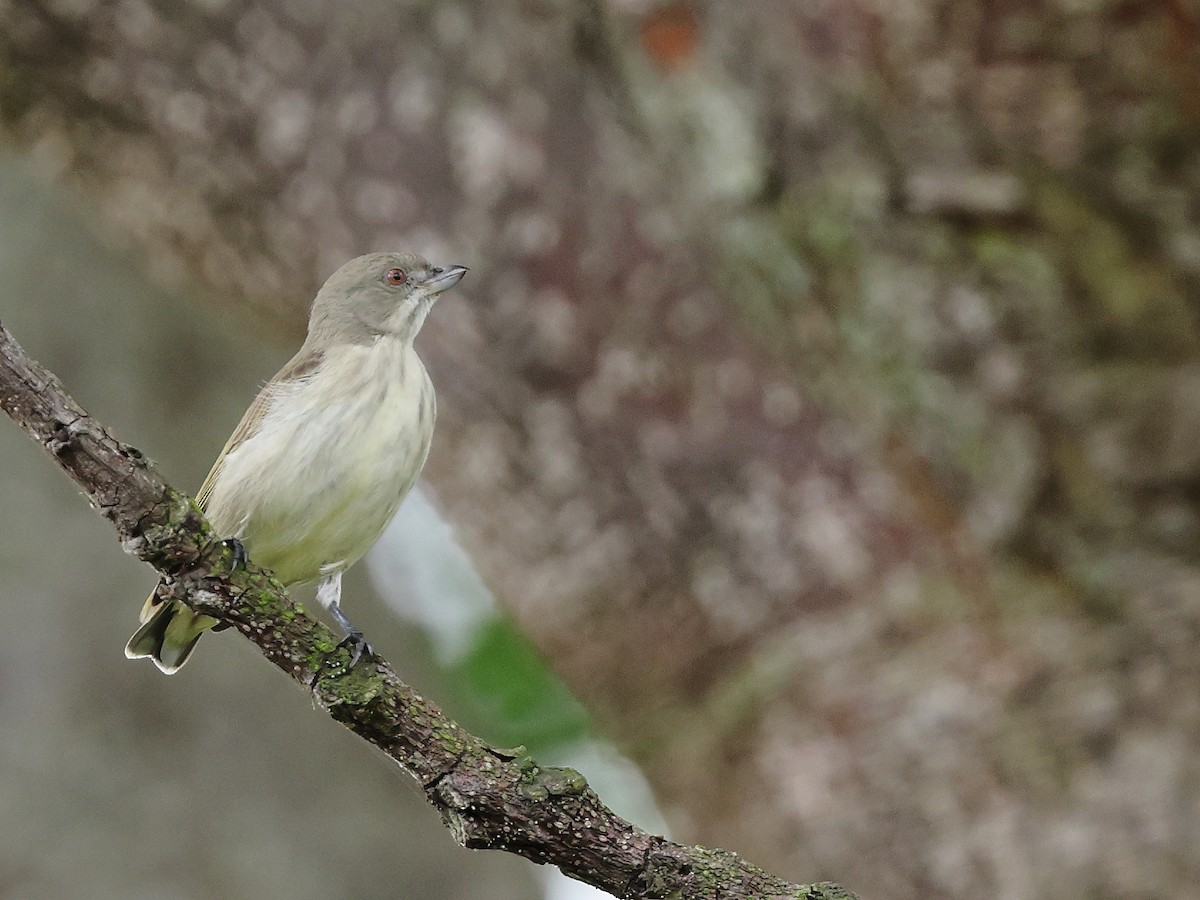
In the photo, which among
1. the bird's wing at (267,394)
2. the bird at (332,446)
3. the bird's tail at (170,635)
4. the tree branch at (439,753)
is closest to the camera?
the tree branch at (439,753)

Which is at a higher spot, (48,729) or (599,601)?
(599,601)

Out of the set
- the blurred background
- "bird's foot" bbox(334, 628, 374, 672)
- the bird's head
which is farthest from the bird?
the blurred background

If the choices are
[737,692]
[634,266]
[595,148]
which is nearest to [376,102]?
[595,148]

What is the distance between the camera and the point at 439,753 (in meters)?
2.11

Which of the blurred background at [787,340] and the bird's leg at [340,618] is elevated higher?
the blurred background at [787,340]

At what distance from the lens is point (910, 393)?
13.4ft

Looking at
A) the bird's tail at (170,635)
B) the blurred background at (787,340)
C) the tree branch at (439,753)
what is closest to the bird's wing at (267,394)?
the bird's tail at (170,635)

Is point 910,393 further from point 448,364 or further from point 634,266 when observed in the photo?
point 448,364

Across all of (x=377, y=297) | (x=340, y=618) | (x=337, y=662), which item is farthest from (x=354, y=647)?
(x=377, y=297)

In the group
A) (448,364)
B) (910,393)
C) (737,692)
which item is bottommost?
(737,692)

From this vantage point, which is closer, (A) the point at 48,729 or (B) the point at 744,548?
(B) the point at 744,548

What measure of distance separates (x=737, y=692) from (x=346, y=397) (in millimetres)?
1761

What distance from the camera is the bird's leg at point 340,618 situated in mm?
2158

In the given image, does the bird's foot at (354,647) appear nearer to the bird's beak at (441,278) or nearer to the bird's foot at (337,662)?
the bird's foot at (337,662)
